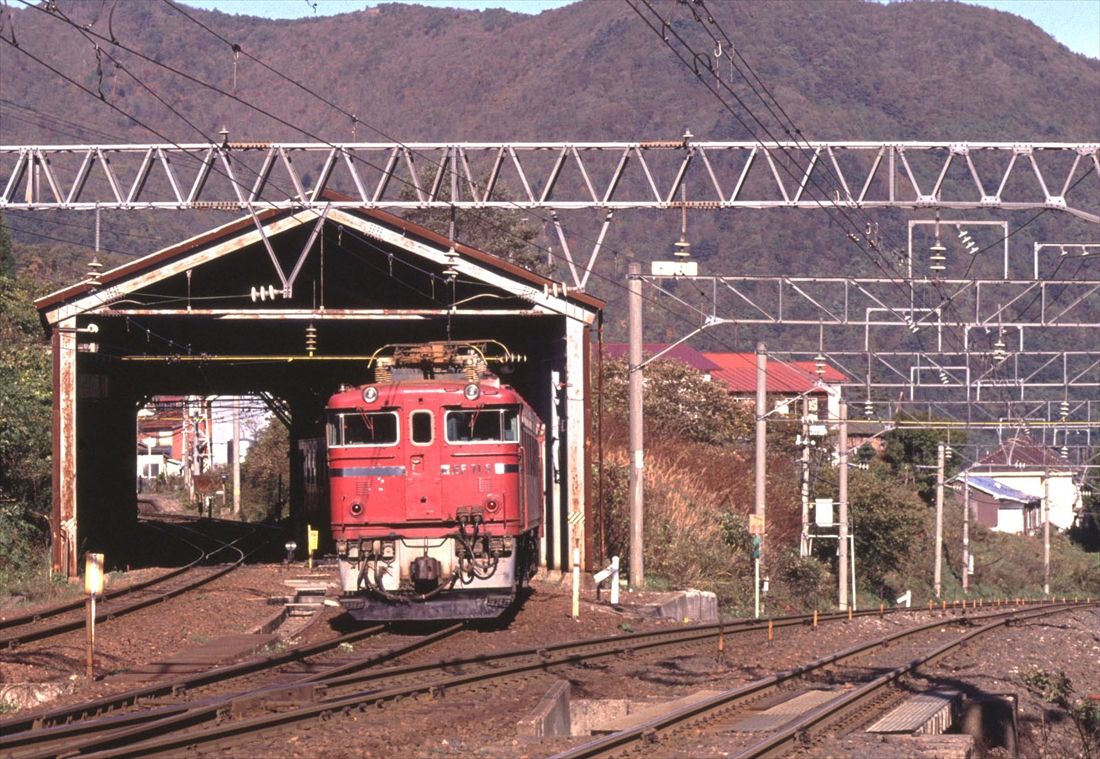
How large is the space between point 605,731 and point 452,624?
8.55m

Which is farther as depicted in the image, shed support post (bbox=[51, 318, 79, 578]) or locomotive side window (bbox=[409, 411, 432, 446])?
shed support post (bbox=[51, 318, 79, 578])

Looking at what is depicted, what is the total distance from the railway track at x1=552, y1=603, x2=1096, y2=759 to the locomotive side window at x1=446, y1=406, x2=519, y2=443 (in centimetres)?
507

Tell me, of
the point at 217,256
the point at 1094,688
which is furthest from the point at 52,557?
the point at 1094,688

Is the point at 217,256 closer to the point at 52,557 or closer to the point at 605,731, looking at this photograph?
the point at 52,557

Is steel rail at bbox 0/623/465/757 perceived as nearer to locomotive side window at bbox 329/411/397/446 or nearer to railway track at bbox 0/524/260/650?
railway track at bbox 0/524/260/650

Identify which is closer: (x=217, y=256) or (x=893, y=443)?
(x=217, y=256)

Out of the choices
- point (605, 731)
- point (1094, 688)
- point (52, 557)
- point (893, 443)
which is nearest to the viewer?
point (605, 731)

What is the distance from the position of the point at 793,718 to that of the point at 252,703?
4833mm

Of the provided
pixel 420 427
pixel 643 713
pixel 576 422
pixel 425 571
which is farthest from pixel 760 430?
pixel 643 713

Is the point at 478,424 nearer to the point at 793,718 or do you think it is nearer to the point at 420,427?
the point at 420,427

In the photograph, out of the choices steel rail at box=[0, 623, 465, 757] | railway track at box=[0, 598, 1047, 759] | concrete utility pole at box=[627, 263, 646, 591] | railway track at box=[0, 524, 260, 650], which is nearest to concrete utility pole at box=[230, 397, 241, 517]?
railway track at box=[0, 524, 260, 650]

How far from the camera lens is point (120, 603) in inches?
879

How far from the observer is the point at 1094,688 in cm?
1822

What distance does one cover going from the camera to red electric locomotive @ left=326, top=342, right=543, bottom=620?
1891 cm
